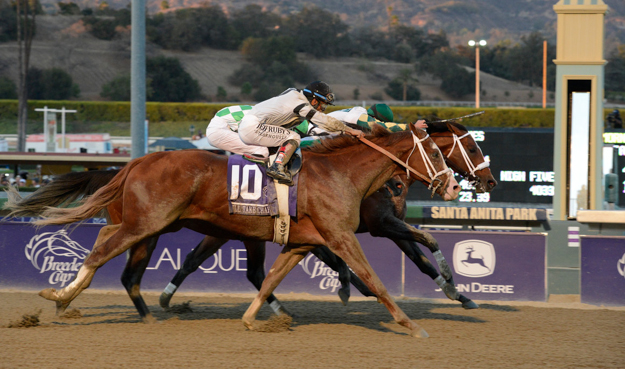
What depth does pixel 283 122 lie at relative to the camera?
5.92 m

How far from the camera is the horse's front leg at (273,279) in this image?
5.88 metres

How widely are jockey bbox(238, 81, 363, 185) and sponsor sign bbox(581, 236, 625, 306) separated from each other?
3212 millimetres

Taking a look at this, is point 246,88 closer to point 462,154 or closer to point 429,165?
point 462,154

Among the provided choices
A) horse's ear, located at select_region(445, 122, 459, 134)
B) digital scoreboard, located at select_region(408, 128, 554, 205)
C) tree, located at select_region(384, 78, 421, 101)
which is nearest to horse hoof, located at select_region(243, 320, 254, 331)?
horse's ear, located at select_region(445, 122, 459, 134)

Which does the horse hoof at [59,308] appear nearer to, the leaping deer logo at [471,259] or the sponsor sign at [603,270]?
the leaping deer logo at [471,259]

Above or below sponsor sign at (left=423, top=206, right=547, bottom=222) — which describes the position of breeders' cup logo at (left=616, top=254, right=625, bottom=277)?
below

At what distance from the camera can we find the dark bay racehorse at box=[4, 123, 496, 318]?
6.25 meters

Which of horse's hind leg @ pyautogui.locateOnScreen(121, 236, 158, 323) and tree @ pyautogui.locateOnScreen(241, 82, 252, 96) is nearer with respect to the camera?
horse's hind leg @ pyautogui.locateOnScreen(121, 236, 158, 323)

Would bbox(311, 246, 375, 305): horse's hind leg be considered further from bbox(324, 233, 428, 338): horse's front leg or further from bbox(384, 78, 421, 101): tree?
bbox(384, 78, 421, 101): tree

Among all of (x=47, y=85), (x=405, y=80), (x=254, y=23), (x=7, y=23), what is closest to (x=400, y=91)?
(x=405, y=80)

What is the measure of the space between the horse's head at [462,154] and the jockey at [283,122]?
2.69ft

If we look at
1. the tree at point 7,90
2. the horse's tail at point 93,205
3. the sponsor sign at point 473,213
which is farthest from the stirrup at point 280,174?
the tree at point 7,90

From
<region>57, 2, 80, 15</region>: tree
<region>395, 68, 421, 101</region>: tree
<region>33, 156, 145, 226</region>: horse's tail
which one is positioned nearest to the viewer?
<region>33, 156, 145, 226</region>: horse's tail

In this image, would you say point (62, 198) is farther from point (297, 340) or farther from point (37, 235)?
point (297, 340)
